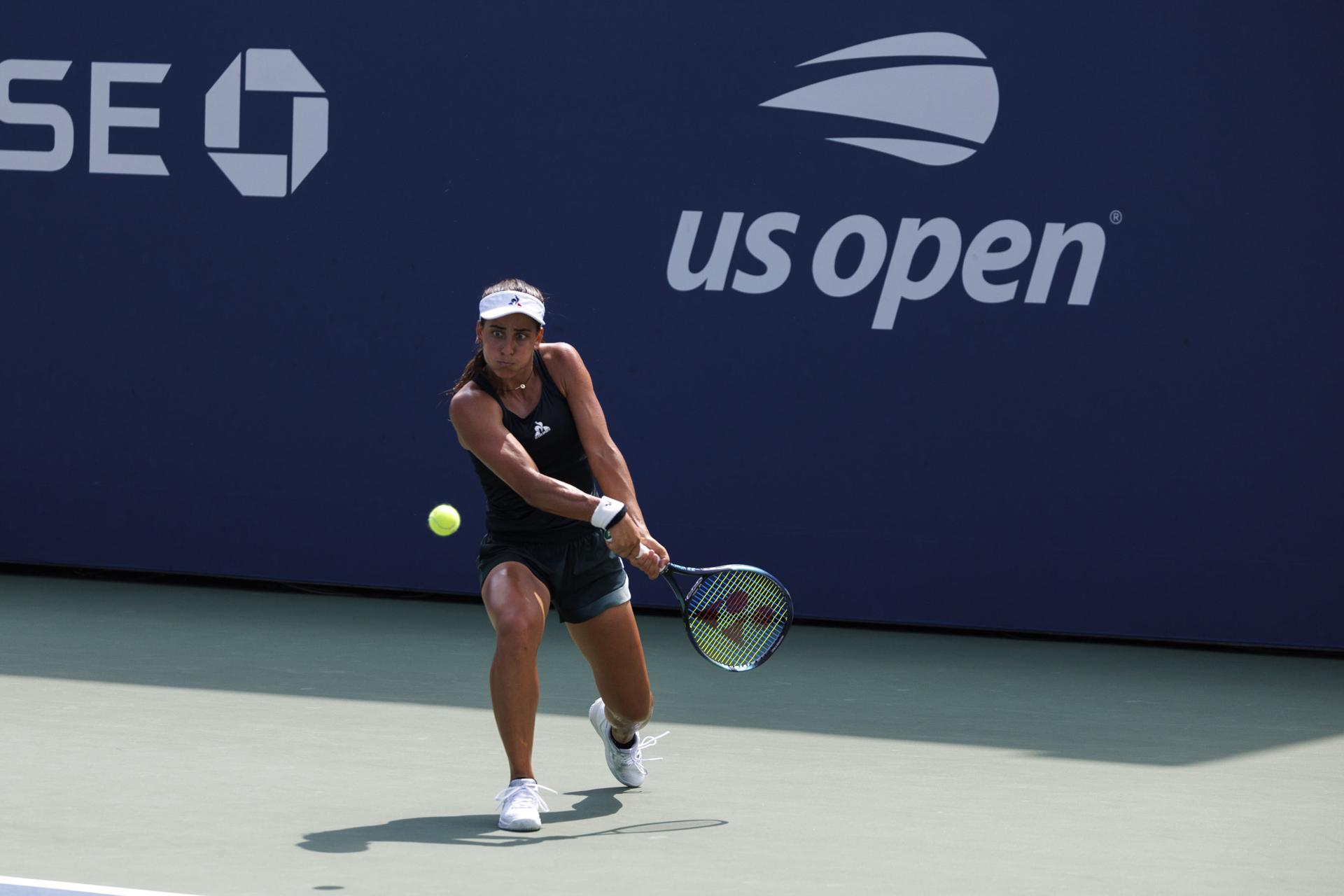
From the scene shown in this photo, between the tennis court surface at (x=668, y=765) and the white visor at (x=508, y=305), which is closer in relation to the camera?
the tennis court surface at (x=668, y=765)

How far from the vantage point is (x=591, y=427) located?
15.0 ft

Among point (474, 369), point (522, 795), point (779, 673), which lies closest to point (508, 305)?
point (474, 369)

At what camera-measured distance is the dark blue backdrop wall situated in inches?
273

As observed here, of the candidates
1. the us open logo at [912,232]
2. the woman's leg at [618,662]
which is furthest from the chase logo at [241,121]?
the woman's leg at [618,662]

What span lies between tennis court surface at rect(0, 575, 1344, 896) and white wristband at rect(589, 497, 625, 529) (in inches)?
27.2

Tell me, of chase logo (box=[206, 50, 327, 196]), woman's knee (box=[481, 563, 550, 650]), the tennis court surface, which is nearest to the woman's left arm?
woman's knee (box=[481, 563, 550, 650])

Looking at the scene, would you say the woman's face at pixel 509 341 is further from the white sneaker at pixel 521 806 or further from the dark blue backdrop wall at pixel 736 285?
the dark blue backdrop wall at pixel 736 285

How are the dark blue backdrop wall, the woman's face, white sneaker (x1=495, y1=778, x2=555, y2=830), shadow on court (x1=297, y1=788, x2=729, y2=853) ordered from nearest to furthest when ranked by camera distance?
shadow on court (x1=297, y1=788, x2=729, y2=853) → white sneaker (x1=495, y1=778, x2=555, y2=830) → the woman's face → the dark blue backdrop wall

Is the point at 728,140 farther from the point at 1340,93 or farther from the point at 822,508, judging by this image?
the point at 1340,93

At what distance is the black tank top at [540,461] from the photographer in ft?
14.8

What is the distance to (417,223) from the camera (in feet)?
24.8

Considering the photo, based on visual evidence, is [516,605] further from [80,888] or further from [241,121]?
[241,121]

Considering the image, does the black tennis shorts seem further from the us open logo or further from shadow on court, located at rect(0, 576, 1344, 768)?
the us open logo

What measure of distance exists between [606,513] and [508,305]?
54 centimetres
